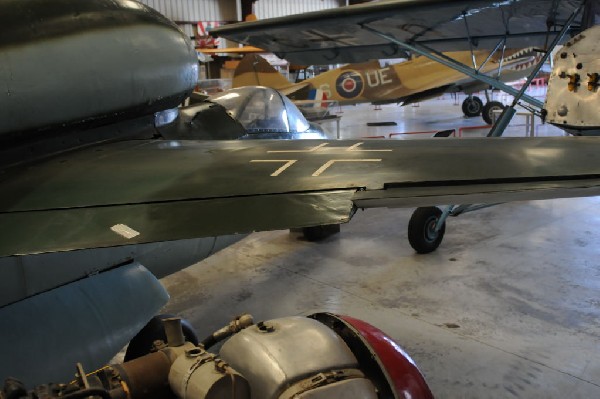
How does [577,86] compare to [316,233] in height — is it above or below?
above

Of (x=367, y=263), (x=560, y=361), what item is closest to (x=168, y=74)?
(x=367, y=263)

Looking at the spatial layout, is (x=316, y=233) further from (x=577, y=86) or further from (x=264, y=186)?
(x=264, y=186)

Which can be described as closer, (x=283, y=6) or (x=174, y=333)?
(x=174, y=333)

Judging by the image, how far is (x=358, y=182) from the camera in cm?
200

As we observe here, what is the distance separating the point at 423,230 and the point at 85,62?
3.43 metres

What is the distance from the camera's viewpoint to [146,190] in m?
2.17

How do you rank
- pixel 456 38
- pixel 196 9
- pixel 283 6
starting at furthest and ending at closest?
pixel 283 6
pixel 196 9
pixel 456 38

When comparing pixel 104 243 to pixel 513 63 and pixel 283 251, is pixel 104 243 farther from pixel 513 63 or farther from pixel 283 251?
pixel 513 63

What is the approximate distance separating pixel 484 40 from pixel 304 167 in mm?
5186

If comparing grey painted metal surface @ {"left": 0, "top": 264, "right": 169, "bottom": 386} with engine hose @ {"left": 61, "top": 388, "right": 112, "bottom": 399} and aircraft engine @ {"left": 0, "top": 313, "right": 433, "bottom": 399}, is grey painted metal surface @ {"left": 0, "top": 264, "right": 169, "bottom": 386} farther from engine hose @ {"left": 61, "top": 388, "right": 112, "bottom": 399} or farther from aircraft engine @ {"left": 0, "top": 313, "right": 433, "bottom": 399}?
engine hose @ {"left": 61, "top": 388, "right": 112, "bottom": 399}

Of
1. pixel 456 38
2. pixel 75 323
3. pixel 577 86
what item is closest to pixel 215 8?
pixel 456 38

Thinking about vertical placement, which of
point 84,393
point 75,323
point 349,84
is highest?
point 349,84

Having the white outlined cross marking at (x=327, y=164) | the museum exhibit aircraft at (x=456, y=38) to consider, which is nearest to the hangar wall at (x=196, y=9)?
the museum exhibit aircraft at (x=456, y=38)

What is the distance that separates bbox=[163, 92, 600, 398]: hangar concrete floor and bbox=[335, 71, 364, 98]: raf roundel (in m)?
9.86
